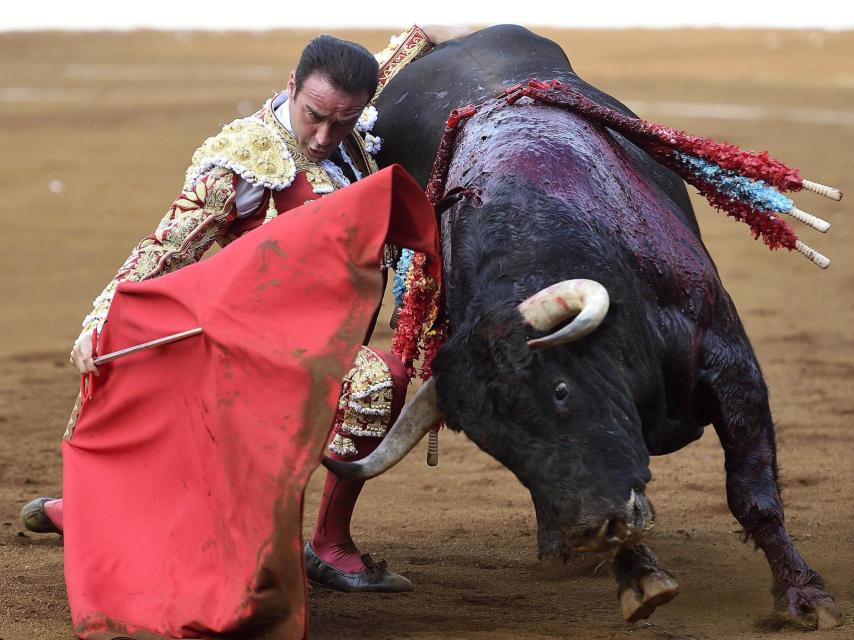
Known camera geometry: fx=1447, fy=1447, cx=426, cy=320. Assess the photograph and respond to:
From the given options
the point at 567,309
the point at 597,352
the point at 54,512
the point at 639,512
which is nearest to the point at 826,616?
the point at 639,512

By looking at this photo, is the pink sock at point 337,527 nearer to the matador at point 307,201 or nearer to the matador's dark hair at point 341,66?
the matador at point 307,201

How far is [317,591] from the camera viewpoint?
13.5 ft

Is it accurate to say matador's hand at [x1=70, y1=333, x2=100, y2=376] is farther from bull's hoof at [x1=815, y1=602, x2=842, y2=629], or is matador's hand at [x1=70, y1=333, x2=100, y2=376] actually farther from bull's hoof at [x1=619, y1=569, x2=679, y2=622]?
bull's hoof at [x1=815, y1=602, x2=842, y2=629]

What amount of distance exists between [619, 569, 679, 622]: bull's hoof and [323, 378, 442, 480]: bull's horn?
0.61m

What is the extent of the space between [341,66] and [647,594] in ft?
5.03

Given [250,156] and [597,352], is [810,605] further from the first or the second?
[250,156]

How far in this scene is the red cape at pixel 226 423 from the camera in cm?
321

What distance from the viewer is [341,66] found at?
12.2 feet

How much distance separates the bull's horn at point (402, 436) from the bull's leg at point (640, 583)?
1.81ft

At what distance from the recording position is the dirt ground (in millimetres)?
3891

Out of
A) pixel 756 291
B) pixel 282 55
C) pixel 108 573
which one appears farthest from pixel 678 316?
pixel 282 55

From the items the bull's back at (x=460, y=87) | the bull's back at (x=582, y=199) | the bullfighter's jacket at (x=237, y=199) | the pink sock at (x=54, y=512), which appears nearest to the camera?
the bull's back at (x=582, y=199)

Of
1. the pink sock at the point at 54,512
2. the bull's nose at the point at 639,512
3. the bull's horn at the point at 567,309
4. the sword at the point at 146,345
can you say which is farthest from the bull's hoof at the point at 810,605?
the pink sock at the point at 54,512

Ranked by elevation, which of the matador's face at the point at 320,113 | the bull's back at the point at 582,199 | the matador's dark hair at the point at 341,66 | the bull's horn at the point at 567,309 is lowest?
the bull's horn at the point at 567,309
